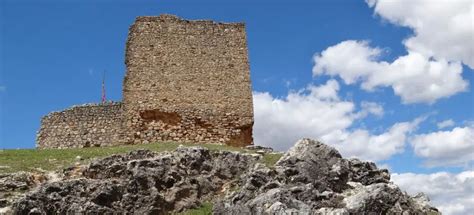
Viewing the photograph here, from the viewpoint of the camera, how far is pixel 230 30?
28.8 m

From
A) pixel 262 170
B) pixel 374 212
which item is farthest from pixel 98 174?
pixel 374 212

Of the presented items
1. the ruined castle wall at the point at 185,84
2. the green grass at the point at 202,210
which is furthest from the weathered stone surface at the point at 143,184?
the ruined castle wall at the point at 185,84

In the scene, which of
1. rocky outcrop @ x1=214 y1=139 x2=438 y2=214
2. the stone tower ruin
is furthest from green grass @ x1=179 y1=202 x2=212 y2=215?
the stone tower ruin

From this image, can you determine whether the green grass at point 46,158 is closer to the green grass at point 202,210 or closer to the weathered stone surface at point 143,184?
the weathered stone surface at point 143,184

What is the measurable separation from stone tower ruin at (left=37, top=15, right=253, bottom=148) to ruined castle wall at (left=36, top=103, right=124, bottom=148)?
0.15 feet

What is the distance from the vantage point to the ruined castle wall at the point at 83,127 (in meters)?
28.0

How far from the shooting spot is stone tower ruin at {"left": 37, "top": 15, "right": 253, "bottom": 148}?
2750 centimetres

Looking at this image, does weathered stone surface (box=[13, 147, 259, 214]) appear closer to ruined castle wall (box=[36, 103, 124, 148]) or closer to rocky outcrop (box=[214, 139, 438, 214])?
rocky outcrop (box=[214, 139, 438, 214])

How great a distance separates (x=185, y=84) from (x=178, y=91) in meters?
0.46

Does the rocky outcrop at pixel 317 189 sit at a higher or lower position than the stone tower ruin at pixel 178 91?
lower

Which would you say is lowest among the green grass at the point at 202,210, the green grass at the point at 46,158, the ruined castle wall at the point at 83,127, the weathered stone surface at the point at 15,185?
the green grass at the point at 202,210

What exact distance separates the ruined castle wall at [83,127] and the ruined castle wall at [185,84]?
899mm

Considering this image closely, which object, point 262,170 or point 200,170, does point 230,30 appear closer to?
point 200,170

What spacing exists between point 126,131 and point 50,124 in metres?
4.37
